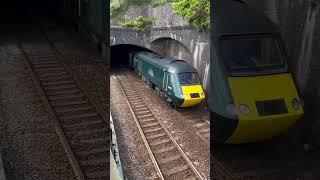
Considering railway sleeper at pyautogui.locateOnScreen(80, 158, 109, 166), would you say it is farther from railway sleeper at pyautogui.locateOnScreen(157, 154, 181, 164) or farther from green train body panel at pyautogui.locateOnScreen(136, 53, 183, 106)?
green train body panel at pyautogui.locateOnScreen(136, 53, 183, 106)

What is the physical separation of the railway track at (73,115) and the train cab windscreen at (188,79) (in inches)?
221

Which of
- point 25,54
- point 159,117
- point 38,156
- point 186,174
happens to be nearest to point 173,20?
point 159,117

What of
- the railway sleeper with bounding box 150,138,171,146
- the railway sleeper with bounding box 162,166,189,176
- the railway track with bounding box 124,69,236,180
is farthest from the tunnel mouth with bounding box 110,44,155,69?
the railway sleeper with bounding box 162,166,189,176

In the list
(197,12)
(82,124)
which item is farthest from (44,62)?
(197,12)

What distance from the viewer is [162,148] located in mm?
8867

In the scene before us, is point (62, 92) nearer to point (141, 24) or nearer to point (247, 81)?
point (247, 81)

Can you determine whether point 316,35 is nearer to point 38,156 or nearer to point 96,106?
point 96,106

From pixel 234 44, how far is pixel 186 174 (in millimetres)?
3259

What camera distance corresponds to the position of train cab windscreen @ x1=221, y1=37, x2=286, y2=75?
19.2 ft

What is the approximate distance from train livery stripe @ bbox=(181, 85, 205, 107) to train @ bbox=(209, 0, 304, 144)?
5.76 meters

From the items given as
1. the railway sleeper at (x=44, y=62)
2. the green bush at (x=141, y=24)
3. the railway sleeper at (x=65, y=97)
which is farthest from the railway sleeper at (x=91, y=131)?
the green bush at (x=141, y=24)

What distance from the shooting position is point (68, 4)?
712 centimetres

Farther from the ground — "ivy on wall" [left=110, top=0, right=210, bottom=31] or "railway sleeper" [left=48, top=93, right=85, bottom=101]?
"ivy on wall" [left=110, top=0, right=210, bottom=31]

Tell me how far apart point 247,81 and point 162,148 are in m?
3.90
